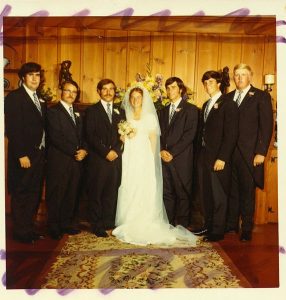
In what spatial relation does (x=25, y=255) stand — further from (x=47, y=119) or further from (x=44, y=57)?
Result: (x=44, y=57)

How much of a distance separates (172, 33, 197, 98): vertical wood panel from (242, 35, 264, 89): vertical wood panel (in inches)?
14.1

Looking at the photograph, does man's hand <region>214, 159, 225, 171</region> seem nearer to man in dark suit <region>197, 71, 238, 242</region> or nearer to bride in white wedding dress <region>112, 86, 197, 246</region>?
man in dark suit <region>197, 71, 238, 242</region>

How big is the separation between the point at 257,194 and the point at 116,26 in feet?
5.17

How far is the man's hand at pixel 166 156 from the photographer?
3.01 meters

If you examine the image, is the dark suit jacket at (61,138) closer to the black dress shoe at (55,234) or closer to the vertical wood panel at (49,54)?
the vertical wood panel at (49,54)

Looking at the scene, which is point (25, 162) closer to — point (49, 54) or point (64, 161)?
point (64, 161)

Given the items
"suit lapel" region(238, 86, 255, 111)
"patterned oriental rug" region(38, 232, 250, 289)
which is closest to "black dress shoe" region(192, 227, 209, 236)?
"patterned oriental rug" region(38, 232, 250, 289)

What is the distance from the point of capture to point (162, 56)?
2.92 metres

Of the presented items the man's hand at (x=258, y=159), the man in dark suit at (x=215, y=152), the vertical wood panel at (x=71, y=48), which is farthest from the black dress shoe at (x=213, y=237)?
the vertical wood panel at (x=71, y=48)

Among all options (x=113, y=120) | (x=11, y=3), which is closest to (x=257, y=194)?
(x=113, y=120)

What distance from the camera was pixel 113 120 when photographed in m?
3.03

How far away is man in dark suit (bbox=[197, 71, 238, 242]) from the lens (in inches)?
117

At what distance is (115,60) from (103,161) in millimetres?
755

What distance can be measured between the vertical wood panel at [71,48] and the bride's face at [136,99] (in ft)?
1.38
